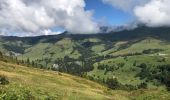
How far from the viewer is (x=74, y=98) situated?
5356cm

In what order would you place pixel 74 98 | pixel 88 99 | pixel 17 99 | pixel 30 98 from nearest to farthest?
pixel 17 99
pixel 30 98
pixel 74 98
pixel 88 99

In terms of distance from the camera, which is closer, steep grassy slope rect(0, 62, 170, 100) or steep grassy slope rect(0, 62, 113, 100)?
steep grassy slope rect(0, 62, 113, 100)

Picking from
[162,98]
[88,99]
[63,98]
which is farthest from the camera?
[162,98]

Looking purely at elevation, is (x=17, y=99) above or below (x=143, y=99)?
above

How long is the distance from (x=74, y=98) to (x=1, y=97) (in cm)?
3985

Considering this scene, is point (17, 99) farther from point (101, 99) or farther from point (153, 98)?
point (153, 98)

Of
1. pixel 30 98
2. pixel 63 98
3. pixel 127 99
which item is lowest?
pixel 127 99

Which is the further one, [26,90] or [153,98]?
[153,98]

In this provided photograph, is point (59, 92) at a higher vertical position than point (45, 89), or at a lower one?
lower

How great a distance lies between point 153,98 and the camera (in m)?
68.8

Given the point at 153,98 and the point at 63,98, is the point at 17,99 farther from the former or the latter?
the point at 153,98

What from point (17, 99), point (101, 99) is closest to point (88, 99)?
point (101, 99)

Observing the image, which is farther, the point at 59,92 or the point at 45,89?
the point at 45,89

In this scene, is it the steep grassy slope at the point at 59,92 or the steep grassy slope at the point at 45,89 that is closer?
the steep grassy slope at the point at 45,89
